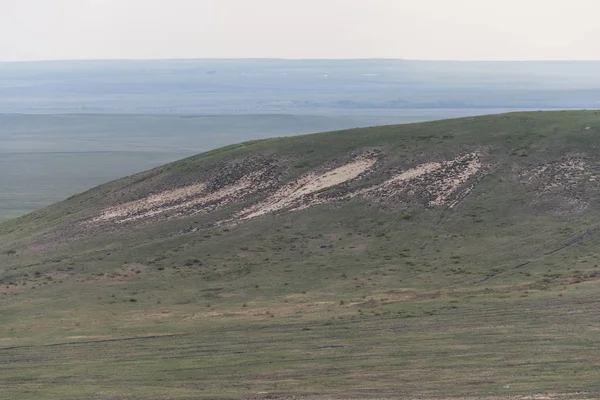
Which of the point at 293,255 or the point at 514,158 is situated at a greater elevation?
the point at 514,158

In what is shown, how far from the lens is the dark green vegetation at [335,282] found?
127ft

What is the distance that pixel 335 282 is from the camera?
5716cm

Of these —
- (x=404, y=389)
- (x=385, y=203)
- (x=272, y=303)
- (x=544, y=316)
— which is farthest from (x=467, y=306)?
(x=385, y=203)

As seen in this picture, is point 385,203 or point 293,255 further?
point 385,203

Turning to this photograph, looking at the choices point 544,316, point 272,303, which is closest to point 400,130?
point 272,303

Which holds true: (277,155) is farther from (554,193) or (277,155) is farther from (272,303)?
(272,303)

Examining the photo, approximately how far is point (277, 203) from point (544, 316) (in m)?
28.3

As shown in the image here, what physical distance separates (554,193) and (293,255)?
692 inches

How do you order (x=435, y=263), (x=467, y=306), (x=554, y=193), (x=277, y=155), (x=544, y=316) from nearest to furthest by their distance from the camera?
(x=544, y=316) < (x=467, y=306) < (x=435, y=263) < (x=554, y=193) < (x=277, y=155)

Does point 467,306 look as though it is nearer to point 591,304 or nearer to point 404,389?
point 591,304

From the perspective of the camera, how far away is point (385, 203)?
69.4 meters

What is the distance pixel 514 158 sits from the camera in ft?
241

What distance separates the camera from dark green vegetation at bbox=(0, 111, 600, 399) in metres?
38.7

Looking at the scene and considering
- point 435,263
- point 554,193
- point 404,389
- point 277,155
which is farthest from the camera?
point 277,155
